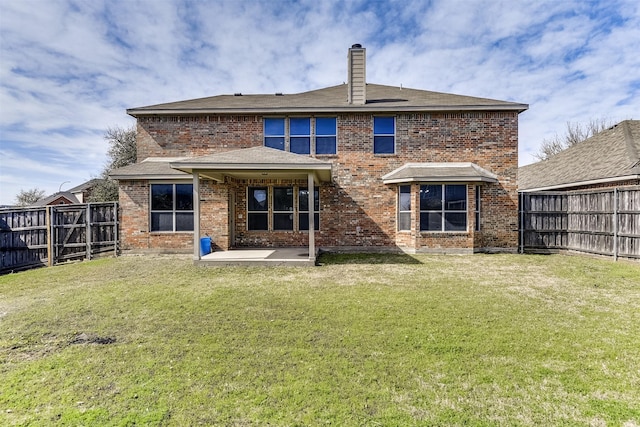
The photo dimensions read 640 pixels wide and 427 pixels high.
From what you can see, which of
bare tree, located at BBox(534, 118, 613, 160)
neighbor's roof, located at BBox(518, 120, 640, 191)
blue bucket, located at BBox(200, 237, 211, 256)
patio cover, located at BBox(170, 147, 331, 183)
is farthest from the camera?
bare tree, located at BBox(534, 118, 613, 160)

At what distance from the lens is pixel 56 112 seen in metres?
15.4

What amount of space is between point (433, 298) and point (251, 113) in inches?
372

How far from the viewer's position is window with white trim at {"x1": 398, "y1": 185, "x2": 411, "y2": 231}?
37.5 feet

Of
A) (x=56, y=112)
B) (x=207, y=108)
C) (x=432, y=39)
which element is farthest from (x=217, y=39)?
(x=56, y=112)

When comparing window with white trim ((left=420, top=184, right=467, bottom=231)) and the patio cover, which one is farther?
window with white trim ((left=420, top=184, right=467, bottom=231))

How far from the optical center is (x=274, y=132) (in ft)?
39.5

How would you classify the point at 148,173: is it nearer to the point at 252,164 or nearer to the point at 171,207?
the point at 171,207

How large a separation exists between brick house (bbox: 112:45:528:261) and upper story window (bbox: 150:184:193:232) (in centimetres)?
4

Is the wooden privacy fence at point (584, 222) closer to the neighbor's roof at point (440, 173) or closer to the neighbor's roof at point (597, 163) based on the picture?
the neighbor's roof at point (597, 163)

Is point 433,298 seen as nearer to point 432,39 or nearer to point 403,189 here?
point 403,189

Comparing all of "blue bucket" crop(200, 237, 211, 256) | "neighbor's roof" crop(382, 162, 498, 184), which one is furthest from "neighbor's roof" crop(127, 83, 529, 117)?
"blue bucket" crop(200, 237, 211, 256)

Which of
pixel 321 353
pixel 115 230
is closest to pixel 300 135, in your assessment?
pixel 115 230

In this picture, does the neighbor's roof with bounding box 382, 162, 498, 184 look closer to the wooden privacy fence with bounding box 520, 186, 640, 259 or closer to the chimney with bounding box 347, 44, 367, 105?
the wooden privacy fence with bounding box 520, 186, 640, 259

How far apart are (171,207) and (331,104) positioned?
7208 millimetres
